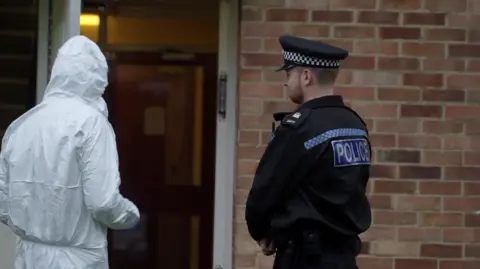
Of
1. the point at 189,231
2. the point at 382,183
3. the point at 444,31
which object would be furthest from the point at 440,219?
the point at 189,231

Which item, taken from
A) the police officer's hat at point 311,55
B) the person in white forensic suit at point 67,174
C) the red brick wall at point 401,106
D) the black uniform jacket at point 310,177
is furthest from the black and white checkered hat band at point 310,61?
the red brick wall at point 401,106

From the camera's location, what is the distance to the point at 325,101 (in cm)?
410

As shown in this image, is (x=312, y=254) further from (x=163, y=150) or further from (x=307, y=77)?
(x=163, y=150)

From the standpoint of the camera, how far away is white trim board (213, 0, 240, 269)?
18.8 feet

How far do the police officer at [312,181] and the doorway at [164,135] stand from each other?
2140 millimetres

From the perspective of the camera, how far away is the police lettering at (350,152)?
4.02 metres

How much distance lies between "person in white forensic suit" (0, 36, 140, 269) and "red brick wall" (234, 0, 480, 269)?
1.35 metres

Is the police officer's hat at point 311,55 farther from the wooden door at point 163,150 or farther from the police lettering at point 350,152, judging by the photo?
Answer: the wooden door at point 163,150

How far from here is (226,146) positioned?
576 centimetres

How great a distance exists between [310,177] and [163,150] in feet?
7.95

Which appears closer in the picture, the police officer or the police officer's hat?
the police officer

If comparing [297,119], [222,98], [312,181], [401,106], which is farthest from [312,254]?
[222,98]

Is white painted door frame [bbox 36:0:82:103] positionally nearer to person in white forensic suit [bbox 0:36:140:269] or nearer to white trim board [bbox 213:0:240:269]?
white trim board [bbox 213:0:240:269]

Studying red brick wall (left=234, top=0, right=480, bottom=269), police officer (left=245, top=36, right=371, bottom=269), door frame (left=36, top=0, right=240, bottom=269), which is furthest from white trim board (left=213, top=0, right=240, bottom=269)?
police officer (left=245, top=36, right=371, bottom=269)
